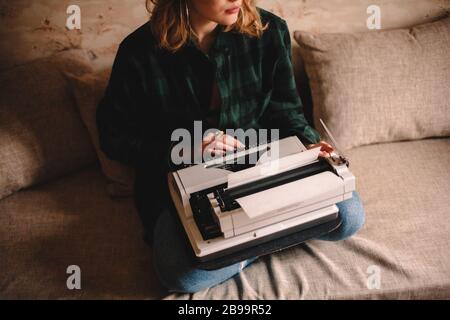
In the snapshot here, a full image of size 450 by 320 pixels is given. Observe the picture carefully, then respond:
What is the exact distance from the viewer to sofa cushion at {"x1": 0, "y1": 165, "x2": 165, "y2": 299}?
116 cm

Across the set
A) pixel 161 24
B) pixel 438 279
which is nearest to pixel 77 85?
pixel 161 24

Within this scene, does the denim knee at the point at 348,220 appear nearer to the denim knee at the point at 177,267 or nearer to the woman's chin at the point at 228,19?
the denim knee at the point at 177,267

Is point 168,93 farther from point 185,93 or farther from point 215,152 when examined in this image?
point 215,152

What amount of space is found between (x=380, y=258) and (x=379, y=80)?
651mm

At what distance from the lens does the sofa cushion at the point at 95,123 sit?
4.61ft

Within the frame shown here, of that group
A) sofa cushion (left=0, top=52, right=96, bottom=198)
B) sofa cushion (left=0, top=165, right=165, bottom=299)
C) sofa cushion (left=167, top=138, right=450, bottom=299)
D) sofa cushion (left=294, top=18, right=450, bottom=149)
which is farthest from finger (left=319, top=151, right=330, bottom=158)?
sofa cushion (left=0, top=52, right=96, bottom=198)

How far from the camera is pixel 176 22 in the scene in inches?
46.9

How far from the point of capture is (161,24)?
46.3 inches

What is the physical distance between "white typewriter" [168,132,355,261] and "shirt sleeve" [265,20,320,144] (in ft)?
1.02

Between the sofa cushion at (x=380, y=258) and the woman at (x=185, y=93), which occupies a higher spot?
the woman at (x=185, y=93)

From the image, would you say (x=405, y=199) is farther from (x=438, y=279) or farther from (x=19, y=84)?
(x=19, y=84)

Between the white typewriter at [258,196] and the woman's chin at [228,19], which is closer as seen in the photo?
the white typewriter at [258,196]

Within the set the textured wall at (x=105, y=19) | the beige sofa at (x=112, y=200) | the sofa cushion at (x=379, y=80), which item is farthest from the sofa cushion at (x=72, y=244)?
the sofa cushion at (x=379, y=80)

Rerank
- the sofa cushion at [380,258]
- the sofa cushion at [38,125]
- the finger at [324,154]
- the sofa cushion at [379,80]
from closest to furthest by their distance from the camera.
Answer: the finger at [324,154]
the sofa cushion at [380,258]
the sofa cushion at [38,125]
the sofa cushion at [379,80]
